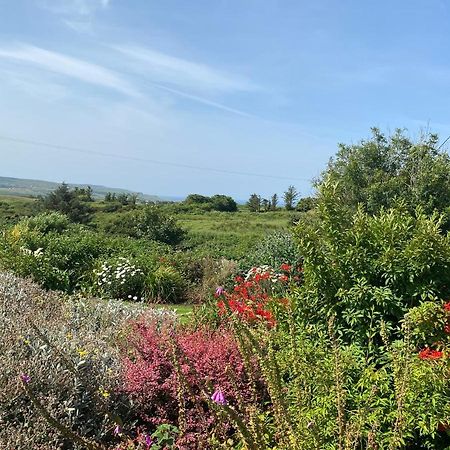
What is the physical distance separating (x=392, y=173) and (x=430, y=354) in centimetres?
1436

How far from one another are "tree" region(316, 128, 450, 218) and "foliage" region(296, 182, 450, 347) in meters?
10.6

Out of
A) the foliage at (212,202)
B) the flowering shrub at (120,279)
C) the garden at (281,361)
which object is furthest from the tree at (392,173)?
the foliage at (212,202)

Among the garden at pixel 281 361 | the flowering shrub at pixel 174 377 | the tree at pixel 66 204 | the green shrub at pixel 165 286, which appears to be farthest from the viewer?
the tree at pixel 66 204

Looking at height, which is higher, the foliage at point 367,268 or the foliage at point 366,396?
the foliage at point 367,268

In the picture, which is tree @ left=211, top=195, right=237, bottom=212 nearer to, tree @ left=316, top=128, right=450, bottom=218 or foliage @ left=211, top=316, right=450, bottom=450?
tree @ left=316, top=128, right=450, bottom=218

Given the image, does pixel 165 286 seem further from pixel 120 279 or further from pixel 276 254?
pixel 276 254

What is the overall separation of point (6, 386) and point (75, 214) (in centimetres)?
2553

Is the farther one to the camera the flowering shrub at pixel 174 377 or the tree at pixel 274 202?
the tree at pixel 274 202

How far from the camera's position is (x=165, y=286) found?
10680mm

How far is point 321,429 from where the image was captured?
3.10 m

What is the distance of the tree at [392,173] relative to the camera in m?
15.1

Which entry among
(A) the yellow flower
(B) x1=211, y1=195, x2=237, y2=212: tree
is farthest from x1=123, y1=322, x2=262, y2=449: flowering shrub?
(B) x1=211, y1=195, x2=237, y2=212: tree

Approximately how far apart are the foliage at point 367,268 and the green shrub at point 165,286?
661 cm

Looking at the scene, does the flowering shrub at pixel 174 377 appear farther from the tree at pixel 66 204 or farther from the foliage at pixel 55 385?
the tree at pixel 66 204
